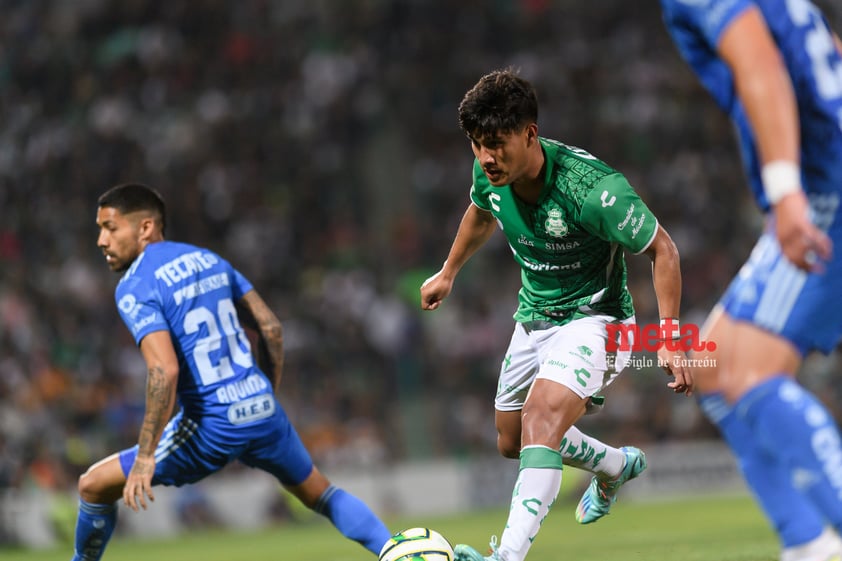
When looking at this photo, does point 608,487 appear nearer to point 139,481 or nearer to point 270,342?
point 270,342

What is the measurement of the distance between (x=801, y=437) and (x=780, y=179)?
2.69 ft

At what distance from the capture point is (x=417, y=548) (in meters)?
5.68

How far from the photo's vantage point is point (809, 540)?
144 inches

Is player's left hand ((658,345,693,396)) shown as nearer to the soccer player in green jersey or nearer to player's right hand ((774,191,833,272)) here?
the soccer player in green jersey

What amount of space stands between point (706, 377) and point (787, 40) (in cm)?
114

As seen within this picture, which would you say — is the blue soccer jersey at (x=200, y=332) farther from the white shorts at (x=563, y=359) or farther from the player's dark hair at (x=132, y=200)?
the white shorts at (x=563, y=359)

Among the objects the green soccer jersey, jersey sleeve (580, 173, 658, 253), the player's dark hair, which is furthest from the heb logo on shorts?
the player's dark hair

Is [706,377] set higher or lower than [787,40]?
lower

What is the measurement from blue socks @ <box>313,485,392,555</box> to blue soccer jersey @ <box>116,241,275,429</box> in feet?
2.18

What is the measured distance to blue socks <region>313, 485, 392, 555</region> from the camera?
21.0 feet

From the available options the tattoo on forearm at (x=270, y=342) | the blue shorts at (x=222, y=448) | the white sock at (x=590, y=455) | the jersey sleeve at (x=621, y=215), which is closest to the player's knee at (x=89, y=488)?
the blue shorts at (x=222, y=448)

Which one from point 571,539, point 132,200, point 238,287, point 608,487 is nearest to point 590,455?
point 608,487

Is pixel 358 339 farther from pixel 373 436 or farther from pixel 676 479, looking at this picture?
pixel 676 479

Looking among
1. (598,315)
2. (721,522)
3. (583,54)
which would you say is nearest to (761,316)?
(598,315)
